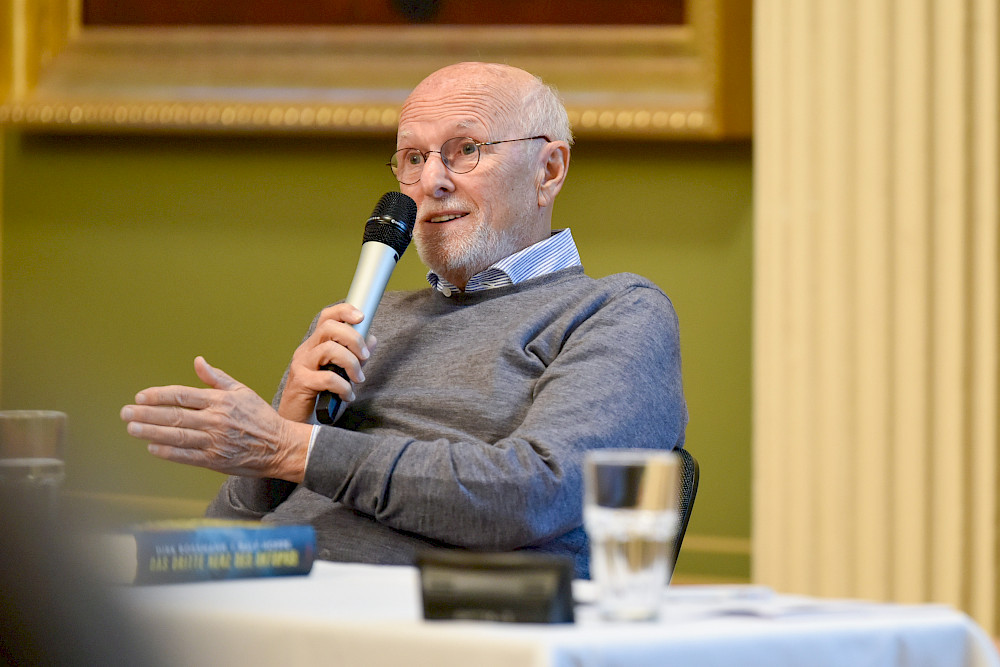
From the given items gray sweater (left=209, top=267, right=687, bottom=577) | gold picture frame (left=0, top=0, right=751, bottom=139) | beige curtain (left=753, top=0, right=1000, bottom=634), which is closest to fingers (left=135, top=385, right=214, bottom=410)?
gray sweater (left=209, top=267, right=687, bottom=577)

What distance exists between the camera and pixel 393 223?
1.69 m

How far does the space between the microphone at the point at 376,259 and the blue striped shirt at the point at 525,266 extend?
17 cm

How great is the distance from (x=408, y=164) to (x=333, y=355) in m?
A: 0.48

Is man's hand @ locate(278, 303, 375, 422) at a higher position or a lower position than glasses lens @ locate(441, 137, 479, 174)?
lower

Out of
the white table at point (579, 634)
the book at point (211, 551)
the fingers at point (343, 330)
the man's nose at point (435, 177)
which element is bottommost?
the white table at point (579, 634)

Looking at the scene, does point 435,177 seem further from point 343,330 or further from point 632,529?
point 632,529

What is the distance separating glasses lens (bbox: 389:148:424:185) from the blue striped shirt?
158mm

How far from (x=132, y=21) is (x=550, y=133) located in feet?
5.13

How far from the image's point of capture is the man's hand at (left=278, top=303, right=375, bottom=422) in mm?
1552

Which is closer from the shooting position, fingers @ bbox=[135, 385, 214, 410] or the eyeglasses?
fingers @ bbox=[135, 385, 214, 410]

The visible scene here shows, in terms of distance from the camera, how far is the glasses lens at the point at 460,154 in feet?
6.14

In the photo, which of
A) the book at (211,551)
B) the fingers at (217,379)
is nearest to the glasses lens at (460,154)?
the fingers at (217,379)

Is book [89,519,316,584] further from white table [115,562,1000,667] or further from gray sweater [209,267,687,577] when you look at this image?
gray sweater [209,267,687,577]

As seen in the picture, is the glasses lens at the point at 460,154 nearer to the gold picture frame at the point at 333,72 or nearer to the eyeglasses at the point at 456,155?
the eyeglasses at the point at 456,155
